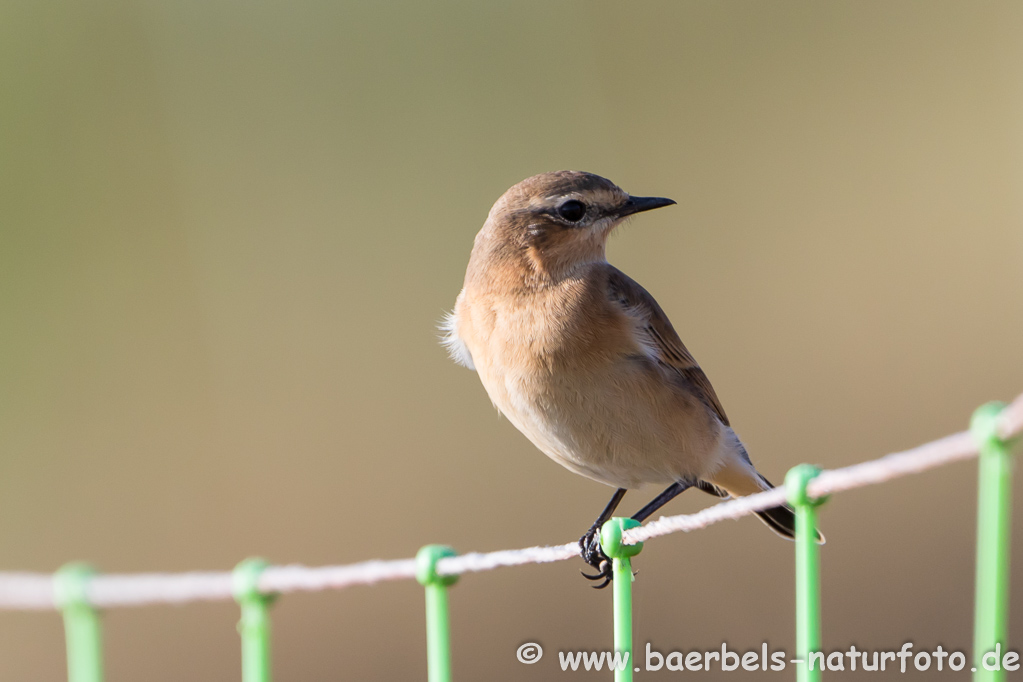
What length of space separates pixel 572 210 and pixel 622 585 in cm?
158

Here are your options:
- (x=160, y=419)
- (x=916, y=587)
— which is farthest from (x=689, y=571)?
(x=160, y=419)

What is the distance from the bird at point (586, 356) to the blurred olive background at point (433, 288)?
262 cm

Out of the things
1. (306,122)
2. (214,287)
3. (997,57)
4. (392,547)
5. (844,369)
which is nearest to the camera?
(392,547)

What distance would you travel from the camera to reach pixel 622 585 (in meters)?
1.84

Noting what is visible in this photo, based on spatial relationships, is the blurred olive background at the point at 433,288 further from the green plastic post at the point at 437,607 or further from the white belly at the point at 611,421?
the green plastic post at the point at 437,607

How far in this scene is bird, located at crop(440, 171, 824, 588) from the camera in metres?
2.78

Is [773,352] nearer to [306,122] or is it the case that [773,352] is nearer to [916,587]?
[916,587]

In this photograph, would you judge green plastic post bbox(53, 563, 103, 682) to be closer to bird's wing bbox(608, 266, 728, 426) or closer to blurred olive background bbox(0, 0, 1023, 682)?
bird's wing bbox(608, 266, 728, 426)

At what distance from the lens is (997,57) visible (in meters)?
7.79

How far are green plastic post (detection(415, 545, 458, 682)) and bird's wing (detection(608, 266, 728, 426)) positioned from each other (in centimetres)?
118

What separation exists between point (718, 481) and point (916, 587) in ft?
10.3

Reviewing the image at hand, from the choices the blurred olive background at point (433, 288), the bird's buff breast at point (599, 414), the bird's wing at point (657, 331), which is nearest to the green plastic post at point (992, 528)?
the bird's buff breast at point (599, 414)

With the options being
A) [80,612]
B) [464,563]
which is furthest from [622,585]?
[80,612]

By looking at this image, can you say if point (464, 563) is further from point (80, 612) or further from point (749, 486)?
point (749, 486)
